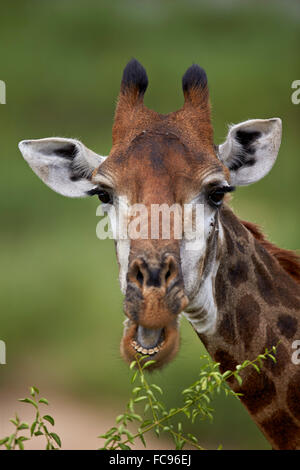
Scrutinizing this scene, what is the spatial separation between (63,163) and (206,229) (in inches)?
55.6

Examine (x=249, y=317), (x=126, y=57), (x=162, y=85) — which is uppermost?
(x=126, y=57)

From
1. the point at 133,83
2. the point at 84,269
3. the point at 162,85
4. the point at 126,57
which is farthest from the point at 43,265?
the point at 133,83

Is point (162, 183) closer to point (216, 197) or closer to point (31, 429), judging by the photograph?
point (216, 197)

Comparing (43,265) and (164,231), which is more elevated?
(43,265)

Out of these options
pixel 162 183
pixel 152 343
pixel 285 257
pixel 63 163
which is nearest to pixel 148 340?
pixel 152 343

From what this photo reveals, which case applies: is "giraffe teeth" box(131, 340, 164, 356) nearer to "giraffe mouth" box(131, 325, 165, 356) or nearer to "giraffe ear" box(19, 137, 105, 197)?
"giraffe mouth" box(131, 325, 165, 356)

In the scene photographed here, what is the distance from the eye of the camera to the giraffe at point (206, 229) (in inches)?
207

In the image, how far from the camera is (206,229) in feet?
17.9

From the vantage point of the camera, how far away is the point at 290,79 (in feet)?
74.7

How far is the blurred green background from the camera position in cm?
1502

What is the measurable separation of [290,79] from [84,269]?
31.5 feet

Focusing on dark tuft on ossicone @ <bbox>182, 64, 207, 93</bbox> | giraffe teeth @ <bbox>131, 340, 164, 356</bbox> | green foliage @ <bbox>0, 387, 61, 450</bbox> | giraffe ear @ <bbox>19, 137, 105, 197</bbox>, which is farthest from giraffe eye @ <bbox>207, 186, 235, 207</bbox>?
green foliage @ <bbox>0, 387, 61, 450</bbox>

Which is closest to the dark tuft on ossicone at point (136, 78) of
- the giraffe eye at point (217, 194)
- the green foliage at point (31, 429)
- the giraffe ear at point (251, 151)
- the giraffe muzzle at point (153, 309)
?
the giraffe ear at point (251, 151)
